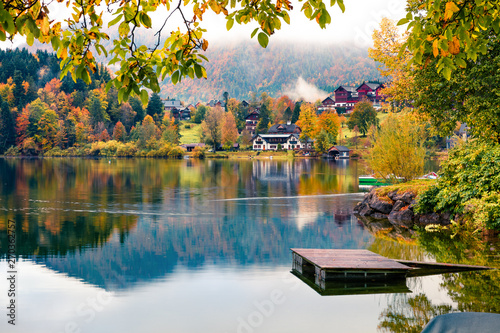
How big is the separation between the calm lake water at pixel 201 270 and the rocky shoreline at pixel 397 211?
1156 millimetres

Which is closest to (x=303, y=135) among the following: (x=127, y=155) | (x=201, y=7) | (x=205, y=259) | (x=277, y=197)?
(x=127, y=155)

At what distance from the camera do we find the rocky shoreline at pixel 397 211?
22.1 meters

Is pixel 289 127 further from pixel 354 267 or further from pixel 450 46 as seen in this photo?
pixel 450 46

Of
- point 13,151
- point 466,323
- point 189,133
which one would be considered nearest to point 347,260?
point 466,323

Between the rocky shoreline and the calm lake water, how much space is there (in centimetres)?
116

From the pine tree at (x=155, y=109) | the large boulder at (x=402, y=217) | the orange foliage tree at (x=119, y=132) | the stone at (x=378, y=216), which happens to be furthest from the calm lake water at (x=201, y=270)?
the pine tree at (x=155, y=109)

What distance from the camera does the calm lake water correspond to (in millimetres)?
10195

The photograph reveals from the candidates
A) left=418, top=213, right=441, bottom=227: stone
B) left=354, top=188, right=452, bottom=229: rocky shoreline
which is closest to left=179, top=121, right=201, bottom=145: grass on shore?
left=354, top=188, right=452, bottom=229: rocky shoreline

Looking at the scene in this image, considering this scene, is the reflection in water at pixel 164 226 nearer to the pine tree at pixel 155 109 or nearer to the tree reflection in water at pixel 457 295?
the tree reflection in water at pixel 457 295

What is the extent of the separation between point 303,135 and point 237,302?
114726 millimetres


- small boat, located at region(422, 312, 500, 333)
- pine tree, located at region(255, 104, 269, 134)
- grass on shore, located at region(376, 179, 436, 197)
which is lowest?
grass on shore, located at region(376, 179, 436, 197)

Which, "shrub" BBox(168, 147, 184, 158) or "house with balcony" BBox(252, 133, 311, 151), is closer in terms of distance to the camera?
"shrub" BBox(168, 147, 184, 158)

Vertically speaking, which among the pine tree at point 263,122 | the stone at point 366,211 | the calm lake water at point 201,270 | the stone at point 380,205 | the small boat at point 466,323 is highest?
the pine tree at point 263,122

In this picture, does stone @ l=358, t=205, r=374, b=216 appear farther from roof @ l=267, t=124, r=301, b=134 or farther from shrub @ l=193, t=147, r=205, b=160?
roof @ l=267, t=124, r=301, b=134
